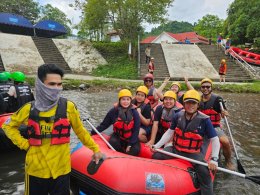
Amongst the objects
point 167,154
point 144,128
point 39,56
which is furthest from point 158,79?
point 167,154

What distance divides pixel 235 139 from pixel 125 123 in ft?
12.6

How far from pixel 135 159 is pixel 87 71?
15.9 m

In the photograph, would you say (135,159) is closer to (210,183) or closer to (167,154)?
(167,154)

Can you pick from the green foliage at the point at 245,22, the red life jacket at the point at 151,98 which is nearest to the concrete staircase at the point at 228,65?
the green foliage at the point at 245,22

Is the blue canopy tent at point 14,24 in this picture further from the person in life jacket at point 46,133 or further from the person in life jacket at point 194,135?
the person in life jacket at point 46,133

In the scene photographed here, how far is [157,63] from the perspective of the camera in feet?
65.3

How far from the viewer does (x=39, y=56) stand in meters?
19.0

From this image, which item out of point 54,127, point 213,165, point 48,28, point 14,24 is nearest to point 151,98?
point 213,165

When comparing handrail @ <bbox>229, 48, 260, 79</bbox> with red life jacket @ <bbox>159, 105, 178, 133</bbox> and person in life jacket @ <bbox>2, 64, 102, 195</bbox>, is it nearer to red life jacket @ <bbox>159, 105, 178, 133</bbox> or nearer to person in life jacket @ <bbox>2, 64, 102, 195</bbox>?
red life jacket @ <bbox>159, 105, 178, 133</bbox>

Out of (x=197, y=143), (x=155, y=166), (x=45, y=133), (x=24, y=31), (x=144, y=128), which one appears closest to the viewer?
(x=45, y=133)

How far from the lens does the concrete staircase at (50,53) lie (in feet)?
62.4

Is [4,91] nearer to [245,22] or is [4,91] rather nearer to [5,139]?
[5,139]

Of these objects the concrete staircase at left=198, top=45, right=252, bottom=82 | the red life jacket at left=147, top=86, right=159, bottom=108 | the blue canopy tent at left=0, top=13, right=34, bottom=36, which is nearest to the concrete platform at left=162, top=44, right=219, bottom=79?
the concrete staircase at left=198, top=45, right=252, bottom=82

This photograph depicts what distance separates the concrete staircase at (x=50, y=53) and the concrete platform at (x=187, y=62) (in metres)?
7.01
